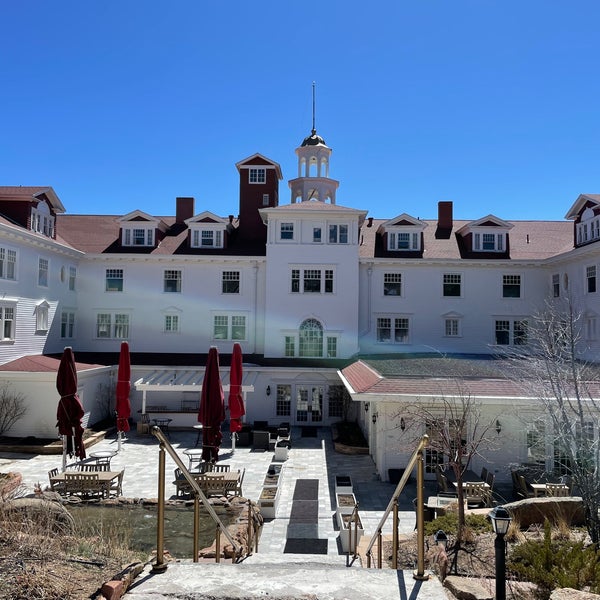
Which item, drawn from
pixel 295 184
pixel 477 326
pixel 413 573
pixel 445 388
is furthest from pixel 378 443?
pixel 295 184

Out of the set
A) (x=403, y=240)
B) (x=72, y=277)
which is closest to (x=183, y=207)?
(x=72, y=277)

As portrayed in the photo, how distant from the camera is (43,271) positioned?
92.6 ft

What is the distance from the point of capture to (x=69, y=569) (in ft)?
20.2

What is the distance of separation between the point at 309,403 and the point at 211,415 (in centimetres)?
1352

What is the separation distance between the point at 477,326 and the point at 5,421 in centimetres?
2567

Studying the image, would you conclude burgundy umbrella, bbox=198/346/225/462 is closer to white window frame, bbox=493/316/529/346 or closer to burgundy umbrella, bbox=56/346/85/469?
burgundy umbrella, bbox=56/346/85/469

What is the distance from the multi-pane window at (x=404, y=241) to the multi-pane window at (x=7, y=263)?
818 inches

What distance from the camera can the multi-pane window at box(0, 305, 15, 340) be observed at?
81.0 feet

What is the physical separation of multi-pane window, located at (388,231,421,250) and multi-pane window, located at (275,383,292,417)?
10.9m

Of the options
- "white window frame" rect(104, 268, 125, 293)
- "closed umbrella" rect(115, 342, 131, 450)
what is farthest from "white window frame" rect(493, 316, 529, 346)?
"white window frame" rect(104, 268, 125, 293)

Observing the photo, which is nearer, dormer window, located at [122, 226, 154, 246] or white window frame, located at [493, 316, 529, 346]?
white window frame, located at [493, 316, 529, 346]

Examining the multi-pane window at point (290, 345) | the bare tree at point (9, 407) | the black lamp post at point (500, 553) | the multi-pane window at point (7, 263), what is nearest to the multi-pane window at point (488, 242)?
the multi-pane window at point (290, 345)

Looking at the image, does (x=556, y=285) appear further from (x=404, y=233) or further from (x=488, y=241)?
(x=404, y=233)

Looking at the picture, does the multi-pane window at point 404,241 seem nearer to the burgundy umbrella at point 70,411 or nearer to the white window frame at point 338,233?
the white window frame at point 338,233
